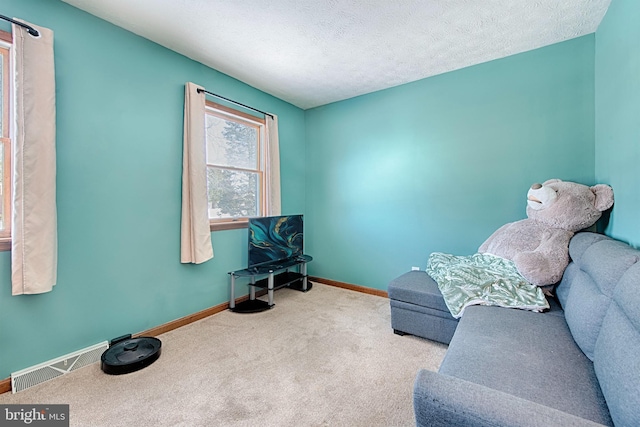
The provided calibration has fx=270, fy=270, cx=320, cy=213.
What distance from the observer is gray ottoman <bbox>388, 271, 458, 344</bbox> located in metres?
2.13

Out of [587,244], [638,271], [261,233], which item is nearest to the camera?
[638,271]

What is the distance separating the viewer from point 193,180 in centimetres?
256

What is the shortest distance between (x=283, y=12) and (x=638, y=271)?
2.42 m

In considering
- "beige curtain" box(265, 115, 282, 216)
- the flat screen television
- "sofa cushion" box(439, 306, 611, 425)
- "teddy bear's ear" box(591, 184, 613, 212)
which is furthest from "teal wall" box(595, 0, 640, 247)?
"beige curtain" box(265, 115, 282, 216)

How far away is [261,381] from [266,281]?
1503 mm

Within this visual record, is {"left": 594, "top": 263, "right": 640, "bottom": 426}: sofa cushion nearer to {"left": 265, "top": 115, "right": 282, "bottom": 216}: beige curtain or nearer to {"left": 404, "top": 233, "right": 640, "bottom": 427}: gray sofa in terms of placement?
{"left": 404, "top": 233, "right": 640, "bottom": 427}: gray sofa

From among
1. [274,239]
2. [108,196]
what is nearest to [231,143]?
[274,239]

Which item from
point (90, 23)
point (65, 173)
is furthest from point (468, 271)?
point (90, 23)

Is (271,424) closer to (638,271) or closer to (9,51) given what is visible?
(638,271)

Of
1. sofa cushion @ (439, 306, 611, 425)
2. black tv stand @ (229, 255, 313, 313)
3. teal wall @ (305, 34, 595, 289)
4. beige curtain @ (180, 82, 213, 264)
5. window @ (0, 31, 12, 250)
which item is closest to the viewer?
sofa cushion @ (439, 306, 611, 425)

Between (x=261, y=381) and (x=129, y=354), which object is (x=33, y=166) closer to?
(x=129, y=354)

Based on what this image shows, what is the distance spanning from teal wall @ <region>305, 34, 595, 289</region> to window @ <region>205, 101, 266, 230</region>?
0.89 metres

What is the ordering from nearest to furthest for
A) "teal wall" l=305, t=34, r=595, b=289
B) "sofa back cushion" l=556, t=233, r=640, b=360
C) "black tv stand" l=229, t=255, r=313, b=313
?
"sofa back cushion" l=556, t=233, r=640, b=360 → "teal wall" l=305, t=34, r=595, b=289 → "black tv stand" l=229, t=255, r=313, b=313

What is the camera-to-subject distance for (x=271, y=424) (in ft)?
4.69
